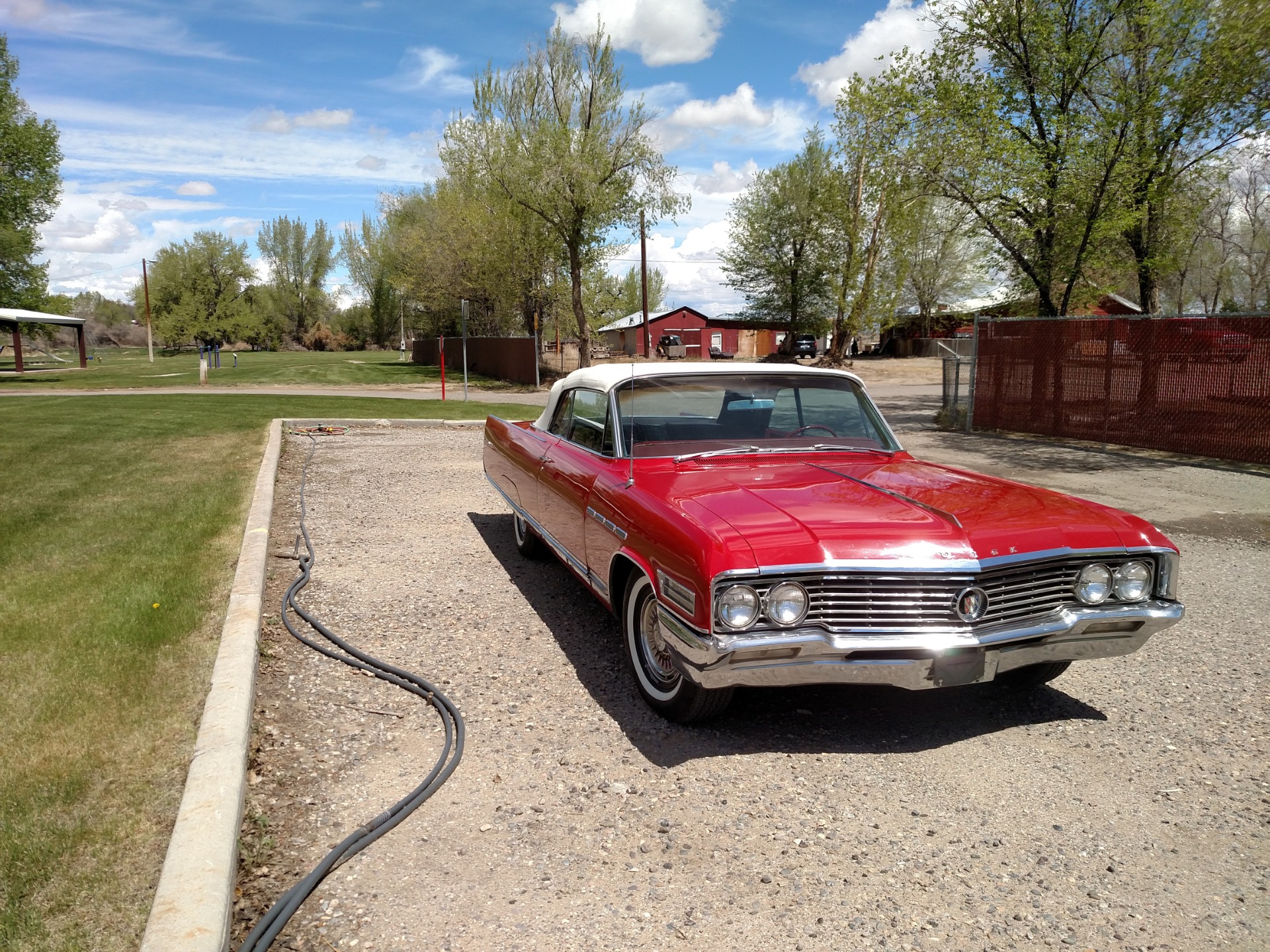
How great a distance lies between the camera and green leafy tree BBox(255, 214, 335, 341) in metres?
80.1

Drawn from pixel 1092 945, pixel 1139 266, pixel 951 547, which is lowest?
pixel 1092 945

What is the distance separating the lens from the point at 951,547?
335 cm

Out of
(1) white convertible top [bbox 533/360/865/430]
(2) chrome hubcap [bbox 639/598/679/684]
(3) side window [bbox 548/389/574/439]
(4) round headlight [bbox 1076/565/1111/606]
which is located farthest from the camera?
(3) side window [bbox 548/389/574/439]

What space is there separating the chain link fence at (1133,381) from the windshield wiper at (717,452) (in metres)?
9.72

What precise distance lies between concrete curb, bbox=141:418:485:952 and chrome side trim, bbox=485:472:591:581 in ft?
5.37

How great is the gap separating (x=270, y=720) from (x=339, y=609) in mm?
1542

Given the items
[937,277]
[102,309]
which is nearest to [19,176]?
[937,277]

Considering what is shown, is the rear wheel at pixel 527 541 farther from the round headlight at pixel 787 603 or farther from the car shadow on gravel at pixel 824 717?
the round headlight at pixel 787 603

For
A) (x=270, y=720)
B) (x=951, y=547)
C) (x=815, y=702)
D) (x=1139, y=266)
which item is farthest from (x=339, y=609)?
(x=1139, y=266)

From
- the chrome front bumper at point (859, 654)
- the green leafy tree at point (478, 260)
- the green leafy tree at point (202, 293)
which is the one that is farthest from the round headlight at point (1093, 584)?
the green leafy tree at point (202, 293)

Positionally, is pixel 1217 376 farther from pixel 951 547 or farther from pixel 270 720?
pixel 270 720

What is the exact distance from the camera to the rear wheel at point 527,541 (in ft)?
21.0

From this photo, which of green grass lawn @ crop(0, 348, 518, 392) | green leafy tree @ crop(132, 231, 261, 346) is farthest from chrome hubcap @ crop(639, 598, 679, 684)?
green leafy tree @ crop(132, 231, 261, 346)

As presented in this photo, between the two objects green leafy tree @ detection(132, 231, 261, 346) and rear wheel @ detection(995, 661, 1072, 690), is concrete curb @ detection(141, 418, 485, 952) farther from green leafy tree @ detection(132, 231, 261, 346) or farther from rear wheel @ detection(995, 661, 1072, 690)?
green leafy tree @ detection(132, 231, 261, 346)
